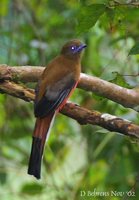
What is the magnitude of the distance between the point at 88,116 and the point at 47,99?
256 millimetres

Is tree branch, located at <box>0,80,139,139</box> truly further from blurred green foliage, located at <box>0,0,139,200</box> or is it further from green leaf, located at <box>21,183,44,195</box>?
green leaf, located at <box>21,183,44,195</box>

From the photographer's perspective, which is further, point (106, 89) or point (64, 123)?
point (64, 123)

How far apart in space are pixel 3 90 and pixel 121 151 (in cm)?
154

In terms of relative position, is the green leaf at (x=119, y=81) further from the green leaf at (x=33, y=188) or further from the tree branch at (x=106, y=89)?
the green leaf at (x=33, y=188)

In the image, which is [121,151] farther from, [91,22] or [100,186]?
[91,22]

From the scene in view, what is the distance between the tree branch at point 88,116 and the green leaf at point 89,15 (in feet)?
1.44

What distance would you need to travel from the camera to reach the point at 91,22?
288 centimetres

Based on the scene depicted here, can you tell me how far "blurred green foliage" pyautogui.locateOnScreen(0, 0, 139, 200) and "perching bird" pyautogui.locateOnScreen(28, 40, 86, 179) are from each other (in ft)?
3.13

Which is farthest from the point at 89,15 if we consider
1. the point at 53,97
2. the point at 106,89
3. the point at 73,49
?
the point at 73,49

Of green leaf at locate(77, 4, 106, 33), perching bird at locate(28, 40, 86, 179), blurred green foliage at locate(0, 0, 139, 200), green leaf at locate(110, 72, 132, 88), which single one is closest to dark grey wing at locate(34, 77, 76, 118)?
perching bird at locate(28, 40, 86, 179)

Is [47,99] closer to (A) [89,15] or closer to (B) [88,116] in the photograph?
(B) [88,116]

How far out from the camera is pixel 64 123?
5266 mm

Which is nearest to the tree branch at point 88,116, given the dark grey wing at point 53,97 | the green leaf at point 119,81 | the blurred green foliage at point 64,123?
the dark grey wing at point 53,97

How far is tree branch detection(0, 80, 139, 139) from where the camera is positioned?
9.22 ft
